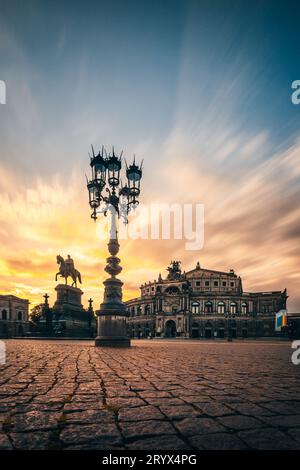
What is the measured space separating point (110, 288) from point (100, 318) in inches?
51.0

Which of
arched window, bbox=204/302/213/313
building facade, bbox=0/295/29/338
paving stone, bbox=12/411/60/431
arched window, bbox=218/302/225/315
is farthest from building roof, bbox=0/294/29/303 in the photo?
paving stone, bbox=12/411/60/431

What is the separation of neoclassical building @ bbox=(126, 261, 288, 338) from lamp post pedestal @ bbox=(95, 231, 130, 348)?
55.9m

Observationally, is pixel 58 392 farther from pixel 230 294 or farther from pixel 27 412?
pixel 230 294

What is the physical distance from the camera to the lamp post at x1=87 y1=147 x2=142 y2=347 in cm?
1235

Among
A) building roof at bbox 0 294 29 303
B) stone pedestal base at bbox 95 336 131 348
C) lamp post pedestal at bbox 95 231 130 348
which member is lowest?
building roof at bbox 0 294 29 303

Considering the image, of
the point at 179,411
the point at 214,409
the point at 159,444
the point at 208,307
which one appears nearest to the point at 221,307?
the point at 208,307

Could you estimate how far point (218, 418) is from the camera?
103 inches

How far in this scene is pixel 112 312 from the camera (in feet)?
40.6

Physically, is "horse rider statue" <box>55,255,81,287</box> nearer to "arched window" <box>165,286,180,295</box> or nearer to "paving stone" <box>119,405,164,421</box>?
"paving stone" <box>119,405,164,421</box>

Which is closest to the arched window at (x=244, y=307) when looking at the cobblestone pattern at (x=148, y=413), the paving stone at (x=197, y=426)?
the cobblestone pattern at (x=148, y=413)

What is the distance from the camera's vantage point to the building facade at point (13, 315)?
53.7 metres

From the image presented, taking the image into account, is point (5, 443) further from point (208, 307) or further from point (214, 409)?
point (208, 307)

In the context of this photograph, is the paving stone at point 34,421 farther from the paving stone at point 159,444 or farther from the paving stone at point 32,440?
the paving stone at point 159,444
